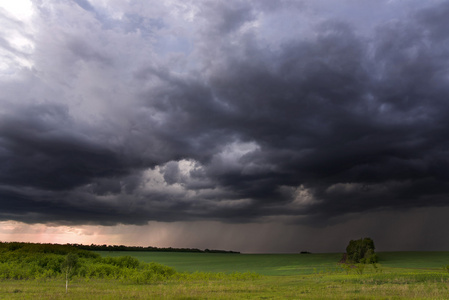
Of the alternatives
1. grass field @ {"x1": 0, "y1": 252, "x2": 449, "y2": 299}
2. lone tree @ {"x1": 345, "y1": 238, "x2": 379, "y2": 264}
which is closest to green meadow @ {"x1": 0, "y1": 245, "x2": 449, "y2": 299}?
grass field @ {"x1": 0, "y1": 252, "x2": 449, "y2": 299}

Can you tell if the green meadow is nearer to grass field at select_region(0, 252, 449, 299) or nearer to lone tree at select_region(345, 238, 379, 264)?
grass field at select_region(0, 252, 449, 299)

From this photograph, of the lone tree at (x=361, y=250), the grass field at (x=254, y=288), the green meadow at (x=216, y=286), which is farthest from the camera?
the lone tree at (x=361, y=250)

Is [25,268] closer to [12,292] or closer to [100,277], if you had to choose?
[100,277]

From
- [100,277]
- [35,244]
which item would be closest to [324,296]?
[100,277]

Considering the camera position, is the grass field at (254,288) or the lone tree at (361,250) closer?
the grass field at (254,288)

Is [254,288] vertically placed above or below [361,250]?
above

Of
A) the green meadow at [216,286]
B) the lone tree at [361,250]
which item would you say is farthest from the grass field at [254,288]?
the lone tree at [361,250]

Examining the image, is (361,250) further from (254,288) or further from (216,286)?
(254,288)

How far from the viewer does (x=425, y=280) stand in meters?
55.5

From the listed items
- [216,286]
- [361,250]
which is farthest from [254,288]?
[361,250]

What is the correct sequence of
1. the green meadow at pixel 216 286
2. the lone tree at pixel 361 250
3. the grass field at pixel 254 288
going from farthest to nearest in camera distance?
the lone tree at pixel 361 250
the green meadow at pixel 216 286
the grass field at pixel 254 288

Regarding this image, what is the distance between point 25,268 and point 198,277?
36473mm

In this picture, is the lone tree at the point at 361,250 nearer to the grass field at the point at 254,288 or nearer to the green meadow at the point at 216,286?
the green meadow at the point at 216,286

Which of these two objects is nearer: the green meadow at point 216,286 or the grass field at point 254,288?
the grass field at point 254,288
